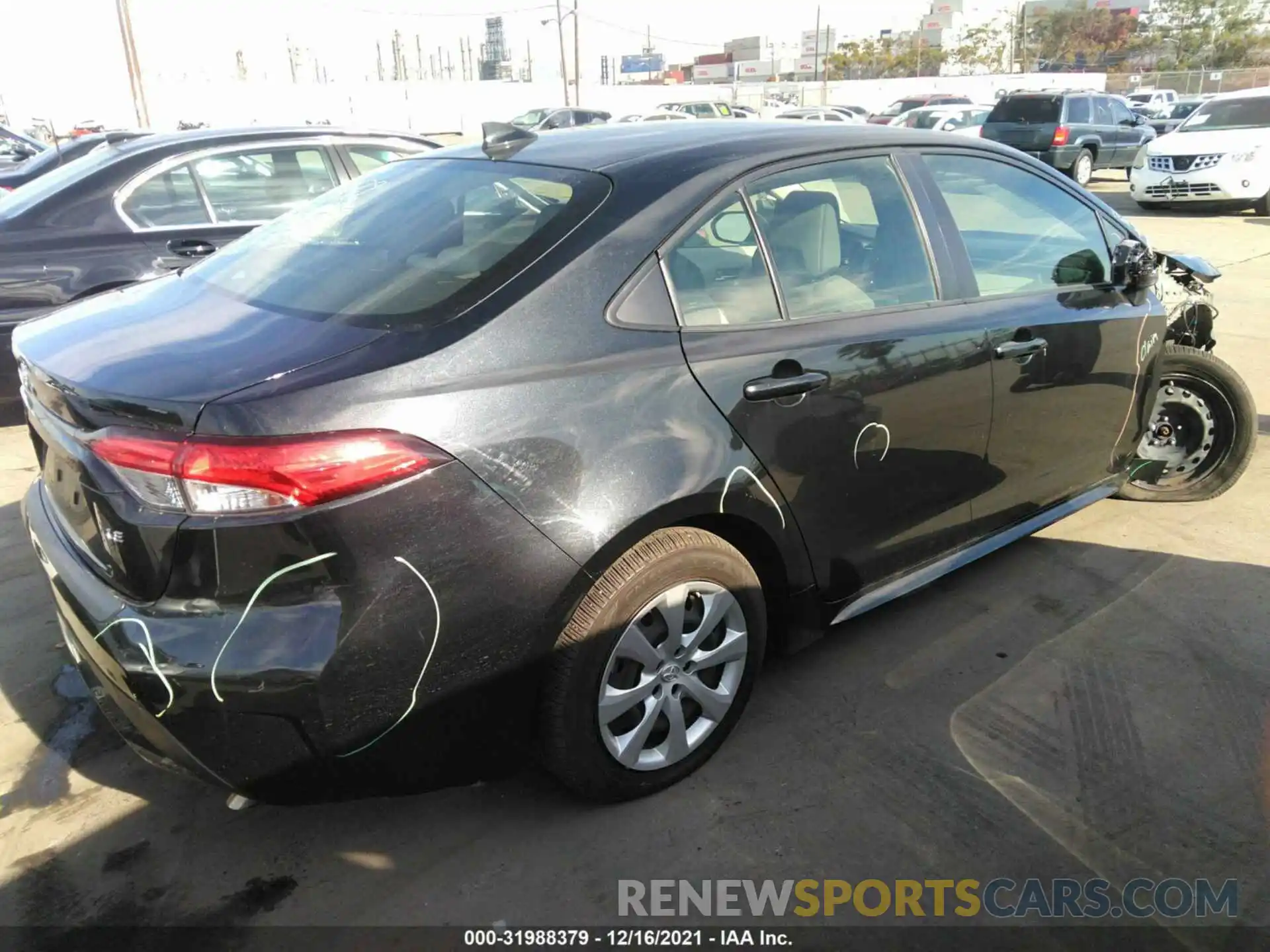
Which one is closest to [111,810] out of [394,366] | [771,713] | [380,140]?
[394,366]

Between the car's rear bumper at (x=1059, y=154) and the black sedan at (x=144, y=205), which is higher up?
the black sedan at (x=144, y=205)

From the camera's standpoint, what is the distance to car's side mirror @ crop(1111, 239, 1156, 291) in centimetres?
359

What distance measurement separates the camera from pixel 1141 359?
3.73 metres

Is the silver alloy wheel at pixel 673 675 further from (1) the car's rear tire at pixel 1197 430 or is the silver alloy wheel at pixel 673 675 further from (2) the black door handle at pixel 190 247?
(2) the black door handle at pixel 190 247

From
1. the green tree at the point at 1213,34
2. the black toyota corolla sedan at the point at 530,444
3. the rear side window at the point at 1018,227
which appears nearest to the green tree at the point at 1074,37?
the green tree at the point at 1213,34

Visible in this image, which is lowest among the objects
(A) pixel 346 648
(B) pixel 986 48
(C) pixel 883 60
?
(A) pixel 346 648

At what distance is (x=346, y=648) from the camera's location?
1883 mm

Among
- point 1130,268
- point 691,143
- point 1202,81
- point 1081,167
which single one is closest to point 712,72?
point 1202,81

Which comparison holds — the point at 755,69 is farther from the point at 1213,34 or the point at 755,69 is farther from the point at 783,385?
the point at 783,385

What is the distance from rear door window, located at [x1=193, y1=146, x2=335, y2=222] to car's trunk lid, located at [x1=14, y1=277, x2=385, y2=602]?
3.33 m

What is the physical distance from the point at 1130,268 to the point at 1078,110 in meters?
16.4

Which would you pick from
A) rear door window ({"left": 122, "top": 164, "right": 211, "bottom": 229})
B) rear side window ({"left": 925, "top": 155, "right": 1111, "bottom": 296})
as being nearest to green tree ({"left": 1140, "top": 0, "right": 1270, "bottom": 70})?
rear side window ({"left": 925, "top": 155, "right": 1111, "bottom": 296})

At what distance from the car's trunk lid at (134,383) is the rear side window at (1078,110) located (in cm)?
1840

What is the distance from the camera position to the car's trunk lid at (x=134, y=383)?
1904 millimetres
